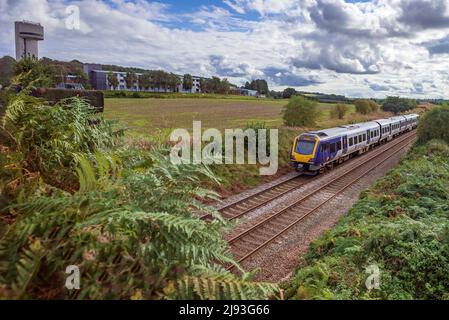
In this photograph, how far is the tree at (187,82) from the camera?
376 ft

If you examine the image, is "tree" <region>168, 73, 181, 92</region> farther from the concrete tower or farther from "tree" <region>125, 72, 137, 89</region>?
the concrete tower

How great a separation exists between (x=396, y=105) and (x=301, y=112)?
5559cm

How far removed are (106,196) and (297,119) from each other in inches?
1278

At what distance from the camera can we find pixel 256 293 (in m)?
2.05

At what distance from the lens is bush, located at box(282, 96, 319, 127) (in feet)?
109

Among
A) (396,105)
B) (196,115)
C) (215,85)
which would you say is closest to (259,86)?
(215,85)

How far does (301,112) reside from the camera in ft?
109

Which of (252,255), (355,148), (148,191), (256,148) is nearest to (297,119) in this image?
(355,148)

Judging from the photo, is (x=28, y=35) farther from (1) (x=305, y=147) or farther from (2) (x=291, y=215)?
(2) (x=291, y=215)

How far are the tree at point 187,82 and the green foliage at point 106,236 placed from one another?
115m

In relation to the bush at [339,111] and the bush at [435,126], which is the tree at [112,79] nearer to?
the bush at [339,111]

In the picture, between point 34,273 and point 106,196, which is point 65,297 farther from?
point 106,196

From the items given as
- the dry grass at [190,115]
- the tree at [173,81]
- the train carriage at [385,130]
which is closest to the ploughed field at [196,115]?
the dry grass at [190,115]

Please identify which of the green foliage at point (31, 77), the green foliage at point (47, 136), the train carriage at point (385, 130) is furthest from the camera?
the train carriage at point (385, 130)
